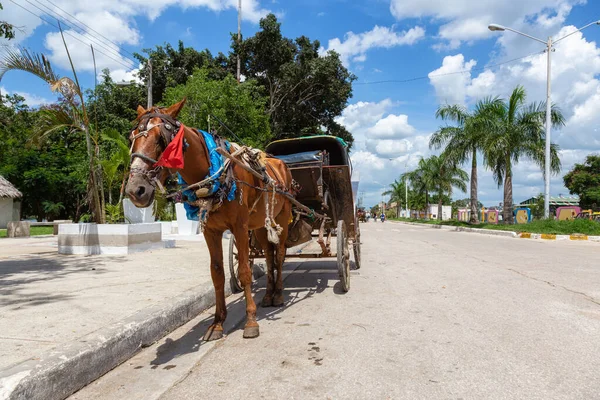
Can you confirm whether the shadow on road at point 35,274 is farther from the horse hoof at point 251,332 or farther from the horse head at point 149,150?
the horse head at point 149,150

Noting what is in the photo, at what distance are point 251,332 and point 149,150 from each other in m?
1.99

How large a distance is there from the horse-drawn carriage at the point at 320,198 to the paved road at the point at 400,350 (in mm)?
709

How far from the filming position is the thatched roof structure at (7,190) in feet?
77.4

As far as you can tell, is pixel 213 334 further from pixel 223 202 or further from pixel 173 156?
pixel 173 156

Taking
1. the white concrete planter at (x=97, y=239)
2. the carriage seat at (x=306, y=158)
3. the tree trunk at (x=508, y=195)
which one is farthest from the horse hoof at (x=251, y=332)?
the tree trunk at (x=508, y=195)

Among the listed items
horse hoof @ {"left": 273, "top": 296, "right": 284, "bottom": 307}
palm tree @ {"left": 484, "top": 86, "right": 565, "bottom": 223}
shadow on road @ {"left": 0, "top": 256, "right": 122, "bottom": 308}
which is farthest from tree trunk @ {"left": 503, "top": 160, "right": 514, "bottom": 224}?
horse hoof @ {"left": 273, "top": 296, "right": 284, "bottom": 307}

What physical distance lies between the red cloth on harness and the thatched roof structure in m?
25.6

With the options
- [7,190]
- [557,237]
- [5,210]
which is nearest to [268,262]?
[557,237]

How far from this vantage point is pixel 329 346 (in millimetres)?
3709

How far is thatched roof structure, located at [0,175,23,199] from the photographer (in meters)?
23.6

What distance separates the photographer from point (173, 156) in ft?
10.2

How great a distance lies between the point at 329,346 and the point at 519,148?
24033mm

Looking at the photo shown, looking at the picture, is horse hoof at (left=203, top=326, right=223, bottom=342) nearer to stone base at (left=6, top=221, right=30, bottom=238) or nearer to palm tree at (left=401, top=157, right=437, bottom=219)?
stone base at (left=6, top=221, right=30, bottom=238)

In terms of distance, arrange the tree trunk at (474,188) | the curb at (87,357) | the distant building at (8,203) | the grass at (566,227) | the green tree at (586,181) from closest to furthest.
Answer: the curb at (87,357) → the grass at (566,227) → the distant building at (8,203) → the tree trunk at (474,188) → the green tree at (586,181)
